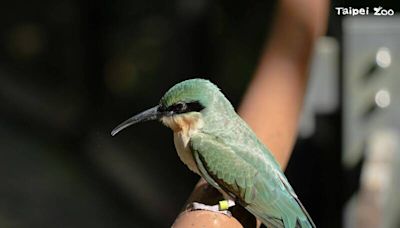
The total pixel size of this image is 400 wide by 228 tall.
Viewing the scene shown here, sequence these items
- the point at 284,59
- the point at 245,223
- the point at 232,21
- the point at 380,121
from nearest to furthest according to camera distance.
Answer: the point at 245,223, the point at 284,59, the point at 380,121, the point at 232,21

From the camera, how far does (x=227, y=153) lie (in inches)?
62.1

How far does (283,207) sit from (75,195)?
1996 millimetres

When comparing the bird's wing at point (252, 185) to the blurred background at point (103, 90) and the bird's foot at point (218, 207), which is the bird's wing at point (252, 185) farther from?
the blurred background at point (103, 90)

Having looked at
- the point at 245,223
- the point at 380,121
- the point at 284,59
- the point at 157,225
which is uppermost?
the point at 284,59

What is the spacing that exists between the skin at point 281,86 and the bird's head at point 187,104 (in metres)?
0.06

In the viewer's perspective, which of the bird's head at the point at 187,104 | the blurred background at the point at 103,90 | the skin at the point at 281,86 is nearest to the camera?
the skin at the point at 281,86

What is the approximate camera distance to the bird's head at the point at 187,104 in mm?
1602

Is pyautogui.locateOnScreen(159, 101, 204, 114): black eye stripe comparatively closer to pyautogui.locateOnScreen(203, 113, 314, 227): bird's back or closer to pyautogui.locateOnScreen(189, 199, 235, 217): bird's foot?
pyautogui.locateOnScreen(203, 113, 314, 227): bird's back

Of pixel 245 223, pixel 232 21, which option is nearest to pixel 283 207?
pixel 245 223

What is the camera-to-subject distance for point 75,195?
3.46 metres

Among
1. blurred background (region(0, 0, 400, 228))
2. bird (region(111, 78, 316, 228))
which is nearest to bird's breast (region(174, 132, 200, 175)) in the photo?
bird (region(111, 78, 316, 228))

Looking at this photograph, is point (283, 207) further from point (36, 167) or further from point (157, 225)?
point (36, 167)

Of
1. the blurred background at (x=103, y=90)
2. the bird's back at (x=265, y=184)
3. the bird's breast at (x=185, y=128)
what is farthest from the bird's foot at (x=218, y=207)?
the blurred background at (x=103, y=90)

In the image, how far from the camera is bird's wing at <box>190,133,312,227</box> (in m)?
1.52
